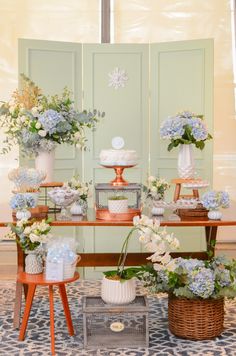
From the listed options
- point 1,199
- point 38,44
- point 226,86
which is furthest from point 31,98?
point 226,86

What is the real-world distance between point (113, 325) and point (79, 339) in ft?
0.92

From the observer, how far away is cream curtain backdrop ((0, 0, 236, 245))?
23.7 feet

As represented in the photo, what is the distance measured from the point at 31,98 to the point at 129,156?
2.86 ft

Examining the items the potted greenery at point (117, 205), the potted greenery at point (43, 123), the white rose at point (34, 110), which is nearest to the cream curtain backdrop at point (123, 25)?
the potted greenery at point (43, 123)

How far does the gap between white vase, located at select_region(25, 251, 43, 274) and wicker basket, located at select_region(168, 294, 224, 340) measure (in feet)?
2.85

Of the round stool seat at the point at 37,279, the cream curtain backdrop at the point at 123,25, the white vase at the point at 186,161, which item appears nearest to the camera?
the round stool seat at the point at 37,279

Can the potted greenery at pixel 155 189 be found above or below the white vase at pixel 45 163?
below

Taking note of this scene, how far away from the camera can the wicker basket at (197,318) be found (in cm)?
414

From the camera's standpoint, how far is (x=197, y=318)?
13.6 ft

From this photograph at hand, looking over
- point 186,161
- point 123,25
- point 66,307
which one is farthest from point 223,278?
point 123,25

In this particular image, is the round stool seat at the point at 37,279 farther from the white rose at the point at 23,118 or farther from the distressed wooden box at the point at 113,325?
the white rose at the point at 23,118

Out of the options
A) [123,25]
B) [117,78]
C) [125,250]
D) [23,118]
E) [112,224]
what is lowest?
[125,250]

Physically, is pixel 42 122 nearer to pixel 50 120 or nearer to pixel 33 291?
pixel 50 120

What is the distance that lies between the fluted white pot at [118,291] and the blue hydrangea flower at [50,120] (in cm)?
112
